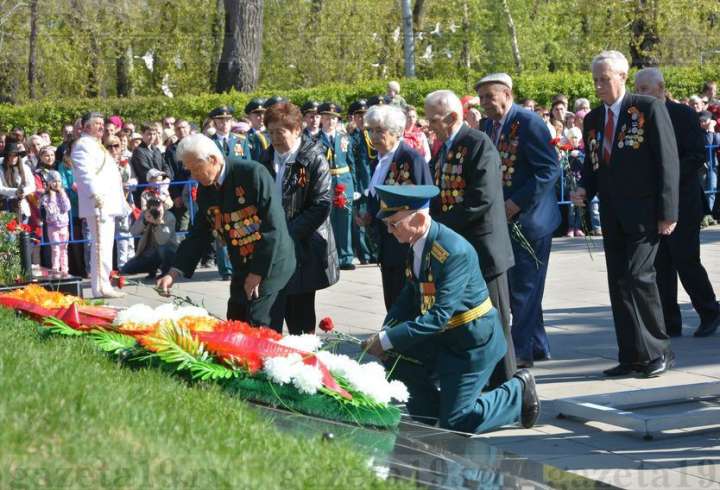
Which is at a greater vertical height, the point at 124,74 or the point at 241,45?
the point at 241,45

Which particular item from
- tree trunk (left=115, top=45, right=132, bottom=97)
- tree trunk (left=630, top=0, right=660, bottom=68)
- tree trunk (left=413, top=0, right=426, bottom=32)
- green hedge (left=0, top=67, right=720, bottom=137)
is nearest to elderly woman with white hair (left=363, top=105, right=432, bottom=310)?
green hedge (left=0, top=67, right=720, bottom=137)

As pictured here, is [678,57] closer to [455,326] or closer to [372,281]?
[372,281]

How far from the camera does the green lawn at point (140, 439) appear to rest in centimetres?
392

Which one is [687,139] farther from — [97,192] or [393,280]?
[97,192]

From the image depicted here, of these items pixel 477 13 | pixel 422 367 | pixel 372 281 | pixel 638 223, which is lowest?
pixel 372 281

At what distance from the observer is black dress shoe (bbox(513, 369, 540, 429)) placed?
6527 millimetres

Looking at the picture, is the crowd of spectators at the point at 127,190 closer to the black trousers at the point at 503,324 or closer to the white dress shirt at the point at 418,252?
the black trousers at the point at 503,324

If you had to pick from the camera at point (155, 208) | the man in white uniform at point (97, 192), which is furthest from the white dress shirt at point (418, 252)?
the camera at point (155, 208)

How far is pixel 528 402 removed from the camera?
6527mm

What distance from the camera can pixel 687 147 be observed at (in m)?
9.55

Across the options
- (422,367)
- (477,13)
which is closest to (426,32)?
(477,13)

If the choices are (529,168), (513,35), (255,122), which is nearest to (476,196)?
(529,168)

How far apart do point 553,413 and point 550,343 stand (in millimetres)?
2513

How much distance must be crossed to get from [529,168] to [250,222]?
233 centimetres
